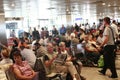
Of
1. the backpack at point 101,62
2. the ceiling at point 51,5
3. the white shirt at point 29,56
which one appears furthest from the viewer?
the ceiling at point 51,5

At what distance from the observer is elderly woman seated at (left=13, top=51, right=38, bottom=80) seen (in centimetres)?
434

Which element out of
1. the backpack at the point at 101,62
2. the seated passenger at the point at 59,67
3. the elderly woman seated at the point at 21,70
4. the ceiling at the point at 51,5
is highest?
the ceiling at the point at 51,5

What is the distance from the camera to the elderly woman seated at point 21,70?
4336 millimetres

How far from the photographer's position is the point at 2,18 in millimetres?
12711

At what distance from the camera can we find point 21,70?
14.5 ft

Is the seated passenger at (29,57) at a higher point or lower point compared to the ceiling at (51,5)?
lower

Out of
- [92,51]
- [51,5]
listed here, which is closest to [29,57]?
[92,51]

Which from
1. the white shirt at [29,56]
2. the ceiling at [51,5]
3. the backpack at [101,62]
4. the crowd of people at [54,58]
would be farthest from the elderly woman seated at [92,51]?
the ceiling at [51,5]

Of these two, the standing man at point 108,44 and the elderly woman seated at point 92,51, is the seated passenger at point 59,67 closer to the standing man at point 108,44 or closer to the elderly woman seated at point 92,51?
the standing man at point 108,44

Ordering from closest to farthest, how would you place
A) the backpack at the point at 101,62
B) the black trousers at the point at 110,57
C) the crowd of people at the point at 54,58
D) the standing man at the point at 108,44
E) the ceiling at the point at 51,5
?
the crowd of people at the point at 54,58 → the standing man at the point at 108,44 → the black trousers at the point at 110,57 → the backpack at the point at 101,62 → the ceiling at the point at 51,5

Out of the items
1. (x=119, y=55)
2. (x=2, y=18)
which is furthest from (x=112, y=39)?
(x=2, y=18)

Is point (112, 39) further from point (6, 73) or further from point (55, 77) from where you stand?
point (6, 73)

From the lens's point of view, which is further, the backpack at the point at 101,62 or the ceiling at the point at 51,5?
the ceiling at the point at 51,5

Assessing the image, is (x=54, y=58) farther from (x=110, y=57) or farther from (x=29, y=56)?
(x=110, y=57)
